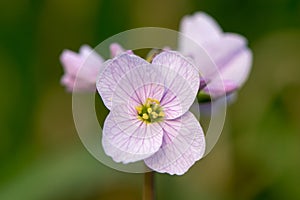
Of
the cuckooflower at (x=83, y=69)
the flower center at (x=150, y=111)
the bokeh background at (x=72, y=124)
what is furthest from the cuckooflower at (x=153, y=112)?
the bokeh background at (x=72, y=124)

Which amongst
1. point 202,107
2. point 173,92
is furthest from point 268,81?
point 173,92

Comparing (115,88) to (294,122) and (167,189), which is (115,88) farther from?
(294,122)

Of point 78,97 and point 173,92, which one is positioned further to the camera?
point 78,97

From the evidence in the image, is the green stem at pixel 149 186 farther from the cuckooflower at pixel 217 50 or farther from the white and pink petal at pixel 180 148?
the cuckooflower at pixel 217 50

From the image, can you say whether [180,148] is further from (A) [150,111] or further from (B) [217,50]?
(B) [217,50]

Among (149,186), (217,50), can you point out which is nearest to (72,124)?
(217,50)

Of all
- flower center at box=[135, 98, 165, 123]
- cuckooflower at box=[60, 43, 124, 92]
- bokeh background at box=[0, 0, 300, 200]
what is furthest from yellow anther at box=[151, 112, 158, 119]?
bokeh background at box=[0, 0, 300, 200]
